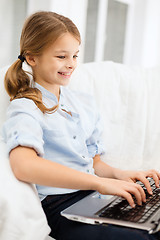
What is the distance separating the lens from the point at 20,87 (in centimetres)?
102

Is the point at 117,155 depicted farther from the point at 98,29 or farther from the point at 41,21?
the point at 98,29

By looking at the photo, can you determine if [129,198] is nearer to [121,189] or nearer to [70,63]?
[121,189]

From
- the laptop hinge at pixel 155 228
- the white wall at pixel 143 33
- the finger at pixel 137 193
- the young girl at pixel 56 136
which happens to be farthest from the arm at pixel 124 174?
the white wall at pixel 143 33

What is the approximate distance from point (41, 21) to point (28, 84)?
7.6 inches

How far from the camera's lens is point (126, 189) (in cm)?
79

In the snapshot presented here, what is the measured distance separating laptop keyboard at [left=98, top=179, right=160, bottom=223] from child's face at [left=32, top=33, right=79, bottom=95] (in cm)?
40

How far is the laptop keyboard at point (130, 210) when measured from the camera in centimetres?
71

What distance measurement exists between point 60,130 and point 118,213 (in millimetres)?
321

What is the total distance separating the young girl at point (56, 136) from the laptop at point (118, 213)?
0.09 ft

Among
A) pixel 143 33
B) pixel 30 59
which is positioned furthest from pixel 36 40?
pixel 143 33

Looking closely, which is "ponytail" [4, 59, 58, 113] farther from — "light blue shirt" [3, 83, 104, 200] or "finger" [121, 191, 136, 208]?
"finger" [121, 191, 136, 208]

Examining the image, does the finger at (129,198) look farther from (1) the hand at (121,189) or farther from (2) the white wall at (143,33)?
(2) the white wall at (143,33)

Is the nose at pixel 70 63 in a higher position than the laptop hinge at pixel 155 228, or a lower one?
higher

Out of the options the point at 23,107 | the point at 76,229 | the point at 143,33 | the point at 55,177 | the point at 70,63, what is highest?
the point at 143,33
